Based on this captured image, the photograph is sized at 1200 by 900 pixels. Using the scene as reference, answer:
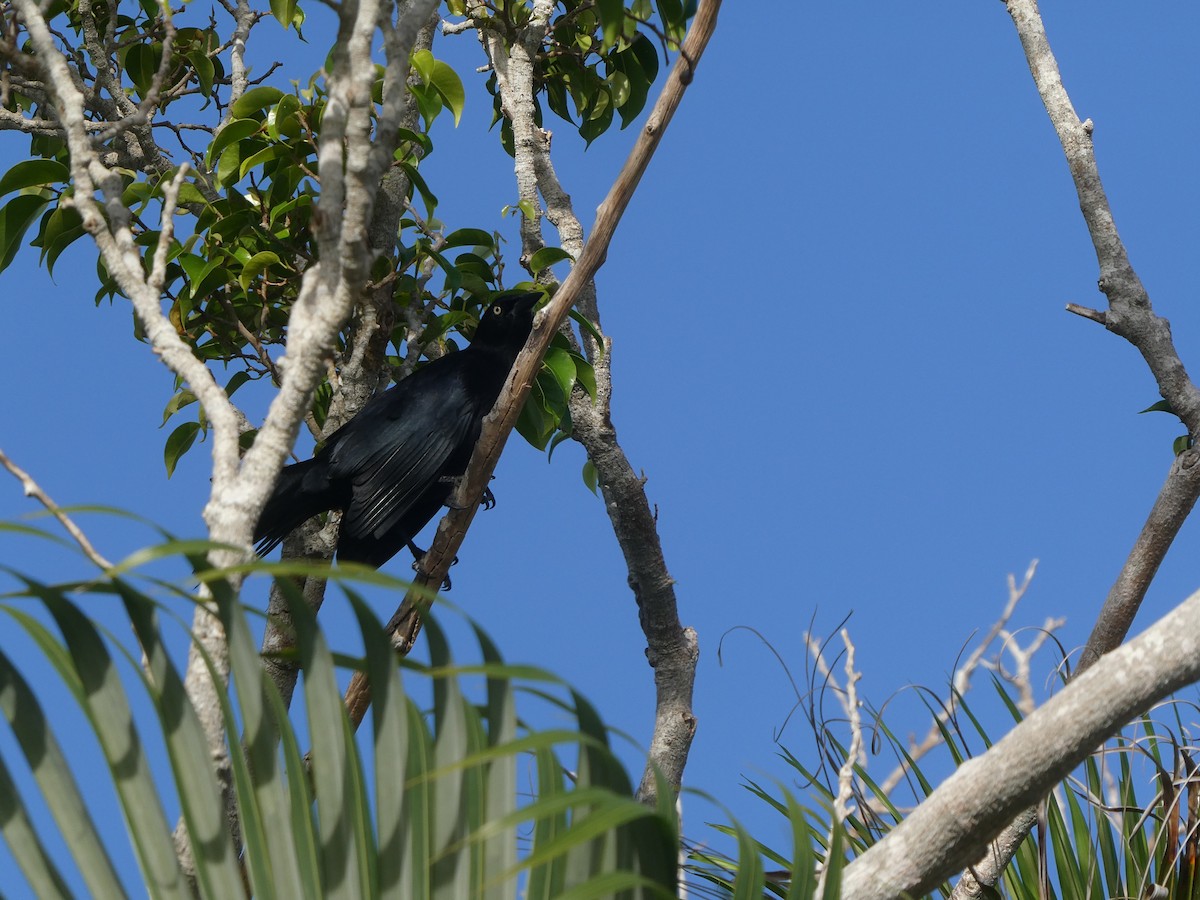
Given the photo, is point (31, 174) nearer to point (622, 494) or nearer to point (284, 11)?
point (284, 11)

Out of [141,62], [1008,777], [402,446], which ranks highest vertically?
[141,62]

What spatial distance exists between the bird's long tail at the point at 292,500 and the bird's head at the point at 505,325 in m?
0.72

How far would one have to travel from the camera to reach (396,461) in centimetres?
307

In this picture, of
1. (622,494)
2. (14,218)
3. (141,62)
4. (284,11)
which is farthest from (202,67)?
(622,494)

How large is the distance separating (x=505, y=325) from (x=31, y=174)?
137cm

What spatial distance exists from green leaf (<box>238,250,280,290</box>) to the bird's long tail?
468mm

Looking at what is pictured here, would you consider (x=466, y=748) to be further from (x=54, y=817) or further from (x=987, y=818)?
(x=987, y=818)

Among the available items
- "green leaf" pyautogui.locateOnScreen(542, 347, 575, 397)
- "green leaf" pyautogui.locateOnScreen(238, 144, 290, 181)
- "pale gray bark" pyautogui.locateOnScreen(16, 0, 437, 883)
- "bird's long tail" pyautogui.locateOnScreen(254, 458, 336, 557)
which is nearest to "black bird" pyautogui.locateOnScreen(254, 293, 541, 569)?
"bird's long tail" pyautogui.locateOnScreen(254, 458, 336, 557)

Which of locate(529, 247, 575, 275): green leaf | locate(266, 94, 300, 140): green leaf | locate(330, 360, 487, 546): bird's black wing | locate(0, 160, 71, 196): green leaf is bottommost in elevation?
locate(330, 360, 487, 546): bird's black wing

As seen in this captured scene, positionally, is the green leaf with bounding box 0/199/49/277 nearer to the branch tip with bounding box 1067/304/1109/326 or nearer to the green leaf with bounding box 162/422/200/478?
the green leaf with bounding box 162/422/200/478


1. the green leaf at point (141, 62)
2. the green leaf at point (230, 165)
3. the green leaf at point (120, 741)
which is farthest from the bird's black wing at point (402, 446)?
the green leaf at point (120, 741)

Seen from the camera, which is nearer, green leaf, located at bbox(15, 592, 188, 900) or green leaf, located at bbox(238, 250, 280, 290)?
green leaf, located at bbox(15, 592, 188, 900)

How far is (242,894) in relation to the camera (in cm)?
113

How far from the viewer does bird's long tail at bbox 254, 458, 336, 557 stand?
291 cm
